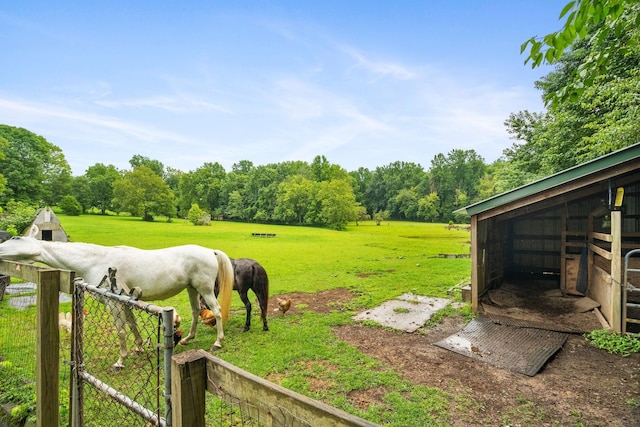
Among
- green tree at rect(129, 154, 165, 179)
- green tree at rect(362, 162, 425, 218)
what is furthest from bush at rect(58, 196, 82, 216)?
green tree at rect(362, 162, 425, 218)

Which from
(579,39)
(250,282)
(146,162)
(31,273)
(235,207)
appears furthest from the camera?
(146,162)

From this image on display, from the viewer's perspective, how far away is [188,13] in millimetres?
13852

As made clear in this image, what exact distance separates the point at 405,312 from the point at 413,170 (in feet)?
222

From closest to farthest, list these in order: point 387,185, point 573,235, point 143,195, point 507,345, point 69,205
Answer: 1. point 507,345
2. point 573,235
3. point 69,205
4. point 143,195
5. point 387,185

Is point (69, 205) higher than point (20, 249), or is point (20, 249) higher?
point (69, 205)

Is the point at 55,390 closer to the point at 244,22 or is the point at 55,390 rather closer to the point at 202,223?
the point at 244,22

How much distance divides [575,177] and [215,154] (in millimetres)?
87458

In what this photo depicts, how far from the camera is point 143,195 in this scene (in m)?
38.1

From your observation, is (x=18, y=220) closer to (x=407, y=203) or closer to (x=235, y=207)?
(x=235, y=207)

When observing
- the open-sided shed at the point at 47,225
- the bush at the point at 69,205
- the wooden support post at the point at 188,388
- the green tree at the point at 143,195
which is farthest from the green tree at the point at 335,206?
the wooden support post at the point at 188,388

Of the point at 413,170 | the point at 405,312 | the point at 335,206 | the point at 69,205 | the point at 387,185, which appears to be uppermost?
the point at 413,170

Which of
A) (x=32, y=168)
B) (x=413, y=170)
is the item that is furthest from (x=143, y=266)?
(x=413, y=170)

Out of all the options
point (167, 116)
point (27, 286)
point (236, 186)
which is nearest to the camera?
point (27, 286)

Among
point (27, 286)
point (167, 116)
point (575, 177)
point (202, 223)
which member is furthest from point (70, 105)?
point (575, 177)
